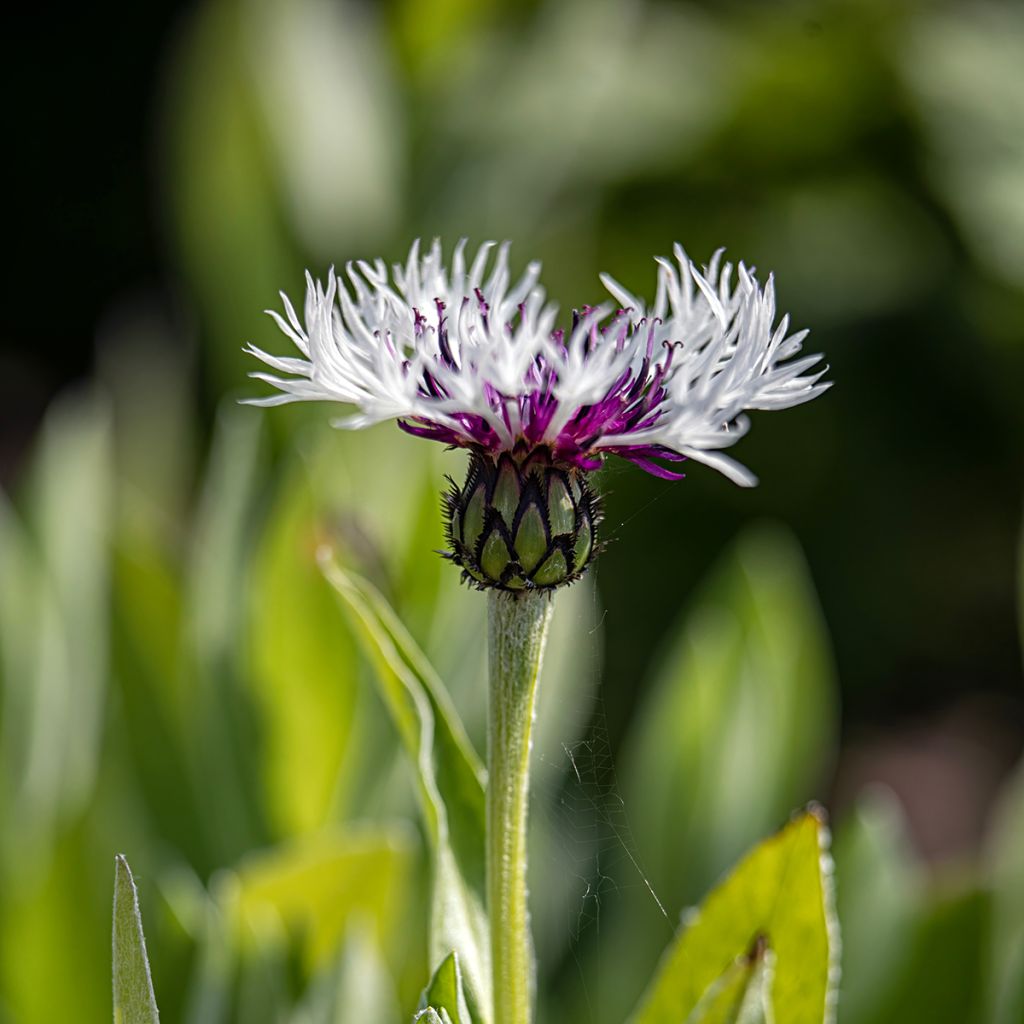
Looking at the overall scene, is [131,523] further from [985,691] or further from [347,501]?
[985,691]

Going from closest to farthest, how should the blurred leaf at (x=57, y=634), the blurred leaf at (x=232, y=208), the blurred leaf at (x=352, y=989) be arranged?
the blurred leaf at (x=352, y=989) < the blurred leaf at (x=57, y=634) < the blurred leaf at (x=232, y=208)

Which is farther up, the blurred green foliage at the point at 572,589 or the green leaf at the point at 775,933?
the blurred green foliage at the point at 572,589

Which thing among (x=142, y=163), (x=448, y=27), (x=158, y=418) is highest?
(x=142, y=163)

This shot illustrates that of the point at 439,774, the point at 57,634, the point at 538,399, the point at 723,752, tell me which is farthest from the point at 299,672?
the point at 538,399

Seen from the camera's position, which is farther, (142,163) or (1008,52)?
(142,163)

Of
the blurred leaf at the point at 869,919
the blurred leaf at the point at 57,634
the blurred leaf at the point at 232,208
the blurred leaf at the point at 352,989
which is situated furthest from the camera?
the blurred leaf at the point at 232,208

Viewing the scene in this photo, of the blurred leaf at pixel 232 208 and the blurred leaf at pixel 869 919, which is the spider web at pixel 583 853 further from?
the blurred leaf at pixel 232 208

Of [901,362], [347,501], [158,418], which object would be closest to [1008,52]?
[901,362]

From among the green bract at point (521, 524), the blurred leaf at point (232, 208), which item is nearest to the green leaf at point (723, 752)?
the green bract at point (521, 524)

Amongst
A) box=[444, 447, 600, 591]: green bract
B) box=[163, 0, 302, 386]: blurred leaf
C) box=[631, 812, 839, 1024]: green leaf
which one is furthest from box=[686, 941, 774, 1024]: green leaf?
box=[163, 0, 302, 386]: blurred leaf
